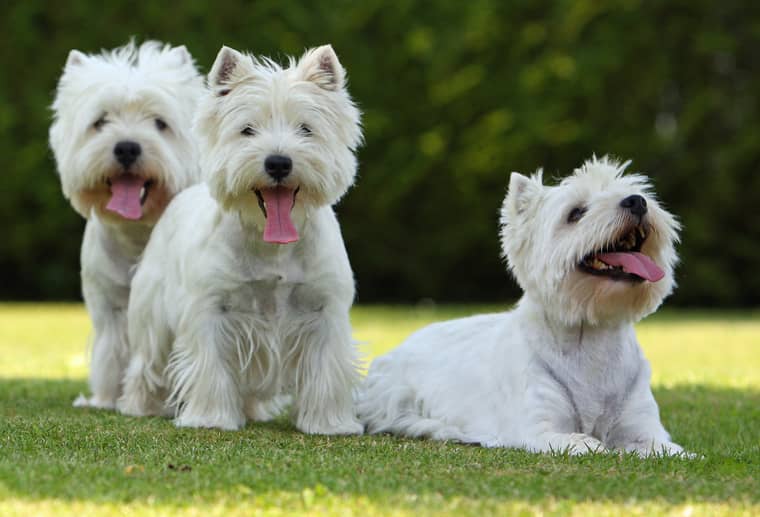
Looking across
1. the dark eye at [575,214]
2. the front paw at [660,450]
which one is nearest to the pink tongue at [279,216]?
the dark eye at [575,214]

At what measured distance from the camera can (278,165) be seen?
19.0ft

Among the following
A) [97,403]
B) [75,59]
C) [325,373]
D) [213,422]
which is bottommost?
[97,403]

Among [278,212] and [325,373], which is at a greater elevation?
[278,212]

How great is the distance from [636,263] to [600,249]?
169mm

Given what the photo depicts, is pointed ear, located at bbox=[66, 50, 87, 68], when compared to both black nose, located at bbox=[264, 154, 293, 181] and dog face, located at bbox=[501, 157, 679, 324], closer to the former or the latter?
black nose, located at bbox=[264, 154, 293, 181]

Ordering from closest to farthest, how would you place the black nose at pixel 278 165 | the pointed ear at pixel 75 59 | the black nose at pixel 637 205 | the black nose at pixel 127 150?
the black nose at pixel 637 205 → the black nose at pixel 278 165 → the black nose at pixel 127 150 → the pointed ear at pixel 75 59

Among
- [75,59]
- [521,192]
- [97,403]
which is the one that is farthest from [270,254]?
[75,59]

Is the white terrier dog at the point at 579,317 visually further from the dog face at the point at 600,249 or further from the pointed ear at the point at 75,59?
the pointed ear at the point at 75,59

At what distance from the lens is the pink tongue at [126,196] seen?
23.3 ft

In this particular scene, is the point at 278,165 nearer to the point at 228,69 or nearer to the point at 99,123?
the point at 228,69

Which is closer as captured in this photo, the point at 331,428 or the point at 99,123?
the point at 331,428

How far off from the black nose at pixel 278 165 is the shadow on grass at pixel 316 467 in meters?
1.25

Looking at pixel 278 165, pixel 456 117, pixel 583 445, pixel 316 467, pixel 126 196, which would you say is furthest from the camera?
pixel 456 117

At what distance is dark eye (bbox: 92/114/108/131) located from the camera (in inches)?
284
